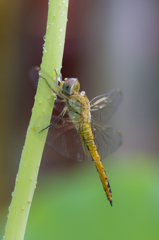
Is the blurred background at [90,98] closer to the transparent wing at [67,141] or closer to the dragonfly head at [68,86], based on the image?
the transparent wing at [67,141]

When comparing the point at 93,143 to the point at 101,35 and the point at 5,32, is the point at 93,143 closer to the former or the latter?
the point at 5,32

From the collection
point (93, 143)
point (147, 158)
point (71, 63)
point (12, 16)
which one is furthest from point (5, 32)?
point (93, 143)

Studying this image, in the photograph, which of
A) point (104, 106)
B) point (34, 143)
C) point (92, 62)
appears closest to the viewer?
point (34, 143)

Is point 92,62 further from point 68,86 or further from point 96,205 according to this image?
point 68,86

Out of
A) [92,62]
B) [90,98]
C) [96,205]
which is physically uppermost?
[92,62]

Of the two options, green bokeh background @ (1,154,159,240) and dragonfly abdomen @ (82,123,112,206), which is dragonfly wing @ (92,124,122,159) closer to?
dragonfly abdomen @ (82,123,112,206)

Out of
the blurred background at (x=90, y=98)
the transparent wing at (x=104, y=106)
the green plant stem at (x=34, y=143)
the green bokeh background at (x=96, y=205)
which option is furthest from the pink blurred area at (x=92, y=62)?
the green plant stem at (x=34, y=143)

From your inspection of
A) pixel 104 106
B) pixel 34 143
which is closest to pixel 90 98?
pixel 104 106

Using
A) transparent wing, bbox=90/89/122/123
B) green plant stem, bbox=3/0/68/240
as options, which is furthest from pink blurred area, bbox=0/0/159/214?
green plant stem, bbox=3/0/68/240
